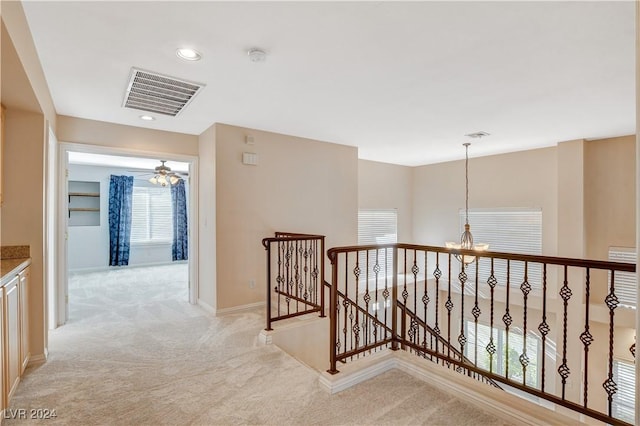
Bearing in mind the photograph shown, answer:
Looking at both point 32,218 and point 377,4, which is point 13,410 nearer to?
point 32,218

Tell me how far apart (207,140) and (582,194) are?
18.4 feet

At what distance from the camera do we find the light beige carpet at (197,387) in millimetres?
2045

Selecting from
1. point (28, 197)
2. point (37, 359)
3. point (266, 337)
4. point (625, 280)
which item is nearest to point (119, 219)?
point (28, 197)

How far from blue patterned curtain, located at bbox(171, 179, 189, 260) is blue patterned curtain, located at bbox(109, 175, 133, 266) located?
1.04 metres

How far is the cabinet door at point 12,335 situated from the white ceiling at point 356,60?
5.65 feet

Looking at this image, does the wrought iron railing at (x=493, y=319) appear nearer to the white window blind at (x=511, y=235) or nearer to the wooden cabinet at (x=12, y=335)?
the white window blind at (x=511, y=235)

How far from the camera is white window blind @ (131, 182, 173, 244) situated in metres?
8.07

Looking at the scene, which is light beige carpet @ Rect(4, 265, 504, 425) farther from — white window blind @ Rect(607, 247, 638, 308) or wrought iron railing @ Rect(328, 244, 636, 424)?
white window blind @ Rect(607, 247, 638, 308)

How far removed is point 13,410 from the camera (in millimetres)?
2064

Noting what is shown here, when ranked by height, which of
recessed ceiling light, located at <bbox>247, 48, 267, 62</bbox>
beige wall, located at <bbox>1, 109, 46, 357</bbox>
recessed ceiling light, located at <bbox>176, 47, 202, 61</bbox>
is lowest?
beige wall, located at <bbox>1, 109, 46, 357</bbox>

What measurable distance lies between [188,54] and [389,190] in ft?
19.0

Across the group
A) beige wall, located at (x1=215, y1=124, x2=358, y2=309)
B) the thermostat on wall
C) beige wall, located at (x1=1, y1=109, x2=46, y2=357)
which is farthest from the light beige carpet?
the thermostat on wall

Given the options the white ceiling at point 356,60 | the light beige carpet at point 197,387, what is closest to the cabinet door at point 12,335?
Result: the light beige carpet at point 197,387

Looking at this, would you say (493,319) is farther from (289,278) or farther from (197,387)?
(197,387)
